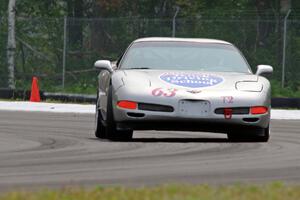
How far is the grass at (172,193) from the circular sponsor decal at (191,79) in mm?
5009

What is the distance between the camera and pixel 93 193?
859 centimetres

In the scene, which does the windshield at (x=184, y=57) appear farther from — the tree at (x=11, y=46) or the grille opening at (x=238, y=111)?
the tree at (x=11, y=46)

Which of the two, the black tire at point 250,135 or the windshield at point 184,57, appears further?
the windshield at point 184,57

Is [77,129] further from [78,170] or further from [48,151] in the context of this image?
[78,170]

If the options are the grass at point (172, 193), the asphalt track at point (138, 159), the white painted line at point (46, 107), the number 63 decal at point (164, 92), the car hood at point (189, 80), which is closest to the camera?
the grass at point (172, 193)

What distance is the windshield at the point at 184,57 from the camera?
1534cm

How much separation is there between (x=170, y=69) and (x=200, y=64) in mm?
480

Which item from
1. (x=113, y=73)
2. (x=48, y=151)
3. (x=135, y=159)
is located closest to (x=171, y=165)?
(x=135, y=159)

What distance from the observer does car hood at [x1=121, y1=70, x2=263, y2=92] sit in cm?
1412

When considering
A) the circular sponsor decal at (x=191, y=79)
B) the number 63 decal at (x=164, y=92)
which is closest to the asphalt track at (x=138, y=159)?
the number 63 decal at (x=164, y=92)

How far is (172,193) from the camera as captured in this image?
8633 millimetres

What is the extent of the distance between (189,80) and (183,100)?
444mm

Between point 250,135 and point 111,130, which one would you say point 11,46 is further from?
point 250,135

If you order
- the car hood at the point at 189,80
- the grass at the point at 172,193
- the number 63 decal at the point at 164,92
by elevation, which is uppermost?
the grass at the point at 172,193
